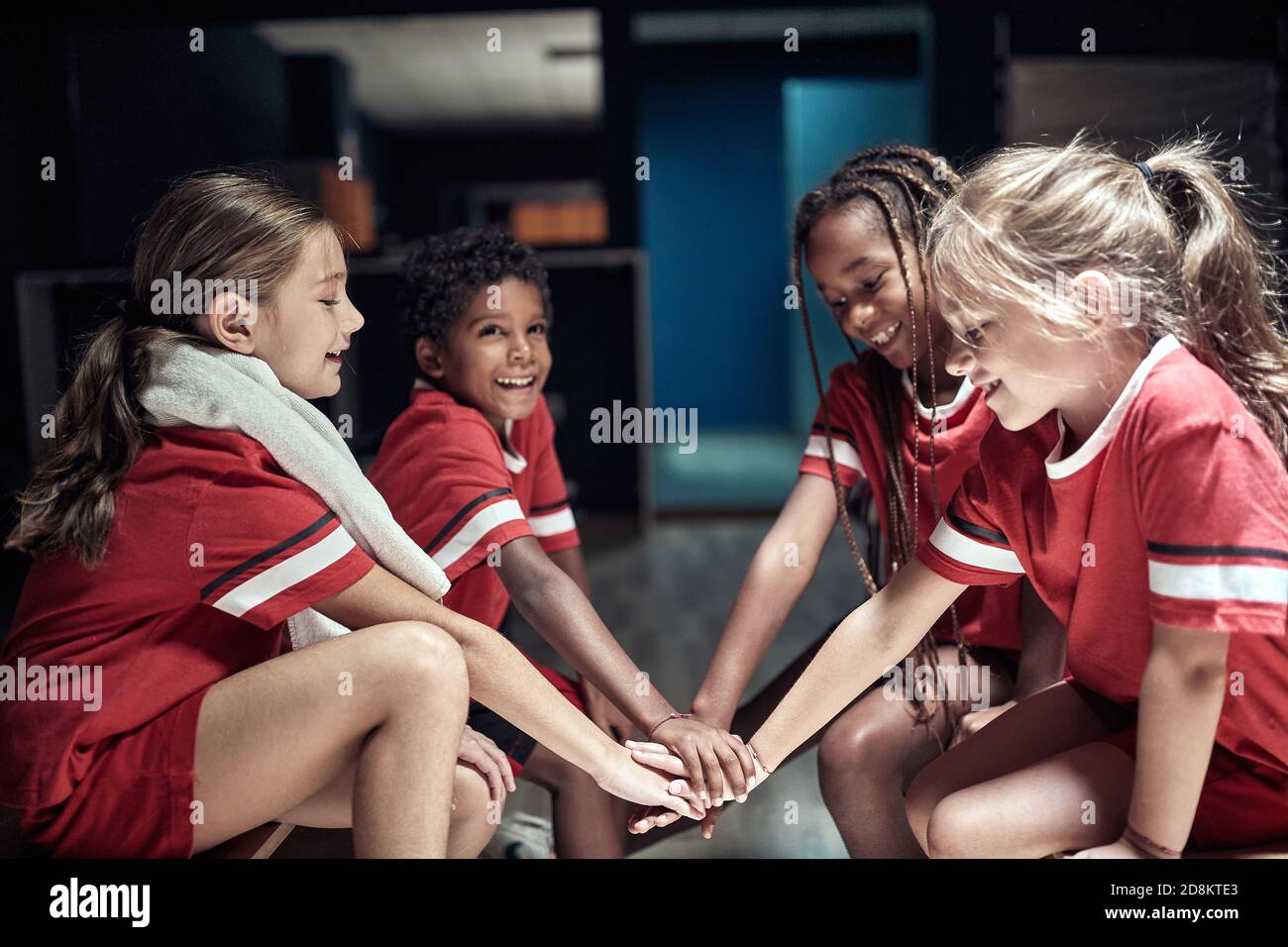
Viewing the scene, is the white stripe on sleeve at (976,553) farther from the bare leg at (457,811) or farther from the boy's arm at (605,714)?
the bare leg at (457,811)

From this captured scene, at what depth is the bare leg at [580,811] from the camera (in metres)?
1.23

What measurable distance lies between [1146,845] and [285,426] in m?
0.84

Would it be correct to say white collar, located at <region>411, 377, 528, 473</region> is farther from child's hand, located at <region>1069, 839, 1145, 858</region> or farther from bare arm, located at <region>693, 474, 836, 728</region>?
child's hand, located at <region>1069, 839, 1145, 858</region>

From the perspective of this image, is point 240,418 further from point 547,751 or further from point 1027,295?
point 1027,295

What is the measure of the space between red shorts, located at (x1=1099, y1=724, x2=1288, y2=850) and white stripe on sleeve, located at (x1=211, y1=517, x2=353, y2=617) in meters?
0.81

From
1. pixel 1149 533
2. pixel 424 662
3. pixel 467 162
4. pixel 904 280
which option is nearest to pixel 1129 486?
pixel 1149 533

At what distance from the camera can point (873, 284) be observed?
4.08 feet

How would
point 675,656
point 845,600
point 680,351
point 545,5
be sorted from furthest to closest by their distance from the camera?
point 680,351 → point 545,5 → point 675,656 → point 845,600

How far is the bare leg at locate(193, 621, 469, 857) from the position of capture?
0.96 metres

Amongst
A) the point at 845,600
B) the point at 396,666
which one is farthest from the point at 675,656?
the point at 396,666

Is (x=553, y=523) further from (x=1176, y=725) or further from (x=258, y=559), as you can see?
(x=1176, y=725)

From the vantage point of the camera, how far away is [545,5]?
2582 mm

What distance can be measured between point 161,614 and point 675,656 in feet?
4.98
